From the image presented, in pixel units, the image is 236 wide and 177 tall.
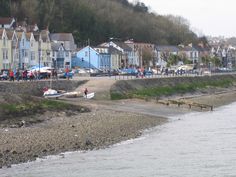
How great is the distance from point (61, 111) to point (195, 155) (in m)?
15.0

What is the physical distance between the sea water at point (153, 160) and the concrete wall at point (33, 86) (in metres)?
16.4

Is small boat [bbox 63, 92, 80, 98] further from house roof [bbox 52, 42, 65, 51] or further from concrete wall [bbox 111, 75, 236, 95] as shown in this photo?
house roof [bbox 52, 42, 65, 51]

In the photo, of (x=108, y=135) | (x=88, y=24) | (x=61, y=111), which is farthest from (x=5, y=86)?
(x=88, y=24)

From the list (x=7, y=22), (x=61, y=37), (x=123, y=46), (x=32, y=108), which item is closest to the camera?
(x=32, y=108)

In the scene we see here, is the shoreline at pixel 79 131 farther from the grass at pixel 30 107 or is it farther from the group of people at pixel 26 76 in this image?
the group of people at pixel 26 76

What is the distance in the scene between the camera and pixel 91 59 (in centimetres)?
11300

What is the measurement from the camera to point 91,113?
42.2 meters

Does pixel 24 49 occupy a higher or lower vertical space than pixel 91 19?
lower

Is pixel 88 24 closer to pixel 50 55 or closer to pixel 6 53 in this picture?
pixel 50 55

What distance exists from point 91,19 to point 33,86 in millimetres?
86594

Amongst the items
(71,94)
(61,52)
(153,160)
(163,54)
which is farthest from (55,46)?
(153,160)

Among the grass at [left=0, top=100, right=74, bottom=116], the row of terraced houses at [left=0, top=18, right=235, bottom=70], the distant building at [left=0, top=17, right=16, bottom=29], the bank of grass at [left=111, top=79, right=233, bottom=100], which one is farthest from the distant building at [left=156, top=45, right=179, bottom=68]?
the grass at [left=0, top=100, right=74, bottom=116]

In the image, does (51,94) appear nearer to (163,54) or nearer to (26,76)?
(26,76)

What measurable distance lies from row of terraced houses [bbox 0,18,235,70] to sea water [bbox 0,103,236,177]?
49915mm
